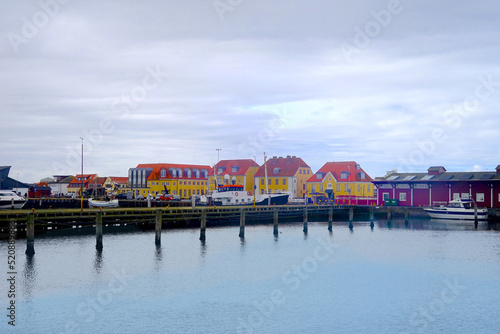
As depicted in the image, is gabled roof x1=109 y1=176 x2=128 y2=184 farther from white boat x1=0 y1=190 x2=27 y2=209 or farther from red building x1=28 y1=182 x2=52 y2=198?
white boat x1=0 y1=190 x2=27 y2=209

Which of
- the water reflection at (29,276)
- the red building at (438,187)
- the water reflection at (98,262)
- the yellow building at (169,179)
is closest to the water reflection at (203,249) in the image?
the water reflection at (98,262)

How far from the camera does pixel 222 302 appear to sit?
31359 millimetres

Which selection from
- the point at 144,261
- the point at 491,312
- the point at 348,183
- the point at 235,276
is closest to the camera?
the point at 491,312

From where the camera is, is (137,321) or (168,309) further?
(168,309)

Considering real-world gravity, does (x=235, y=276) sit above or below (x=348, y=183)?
below

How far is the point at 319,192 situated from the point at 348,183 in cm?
686

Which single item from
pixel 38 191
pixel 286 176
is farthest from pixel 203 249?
pixel 38 191

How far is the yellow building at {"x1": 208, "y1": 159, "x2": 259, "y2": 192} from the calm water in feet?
237

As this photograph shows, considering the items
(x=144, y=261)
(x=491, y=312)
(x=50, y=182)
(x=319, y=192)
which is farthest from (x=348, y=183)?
(x=50, y=182)

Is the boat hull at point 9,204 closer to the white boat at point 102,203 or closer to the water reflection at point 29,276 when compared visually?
the white boat at point 102,203

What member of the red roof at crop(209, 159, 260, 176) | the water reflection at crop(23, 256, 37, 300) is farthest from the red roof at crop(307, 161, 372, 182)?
the water reflection at crop(23, 256, 37, 300)

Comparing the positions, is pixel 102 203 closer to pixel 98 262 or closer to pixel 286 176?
pixel 286 176

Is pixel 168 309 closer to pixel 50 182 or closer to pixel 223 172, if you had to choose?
pixel 223 172

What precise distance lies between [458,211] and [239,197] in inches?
1451
